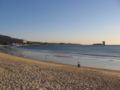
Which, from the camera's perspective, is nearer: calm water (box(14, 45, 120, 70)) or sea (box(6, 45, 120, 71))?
sea (box(6, 45, 120, 71))

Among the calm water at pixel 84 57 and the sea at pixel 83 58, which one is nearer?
the sea at pixel 83 58

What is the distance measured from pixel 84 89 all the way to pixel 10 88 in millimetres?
3774

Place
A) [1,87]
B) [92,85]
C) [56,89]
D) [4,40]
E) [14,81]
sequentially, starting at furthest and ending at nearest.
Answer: [4,40]
[92,85]
[14,81]
[56,89]
[1,87]

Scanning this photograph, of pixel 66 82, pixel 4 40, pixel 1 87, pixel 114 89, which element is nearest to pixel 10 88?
pixel 1 87

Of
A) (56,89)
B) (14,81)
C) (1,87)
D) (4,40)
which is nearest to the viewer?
(1,87)

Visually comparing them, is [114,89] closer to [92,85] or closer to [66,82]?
[92,85]

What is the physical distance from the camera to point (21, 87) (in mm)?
8570

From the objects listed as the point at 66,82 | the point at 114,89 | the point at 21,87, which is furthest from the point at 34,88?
the point at 114,89

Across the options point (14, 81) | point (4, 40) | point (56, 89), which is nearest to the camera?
point (56, 89)

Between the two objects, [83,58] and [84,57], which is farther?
[84,57]

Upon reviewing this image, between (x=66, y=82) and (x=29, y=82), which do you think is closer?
(x=29, y=82)

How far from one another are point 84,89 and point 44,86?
2.11m

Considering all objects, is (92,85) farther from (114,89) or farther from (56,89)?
(56,89)

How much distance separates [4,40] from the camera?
17450 centimetres
